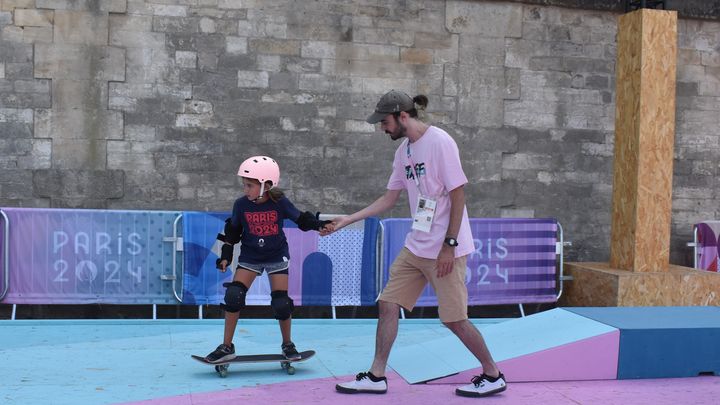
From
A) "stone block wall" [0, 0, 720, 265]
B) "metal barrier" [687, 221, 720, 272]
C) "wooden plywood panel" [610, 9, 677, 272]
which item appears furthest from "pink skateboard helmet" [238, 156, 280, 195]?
"metal barrier" [687, 221, 720, 272]

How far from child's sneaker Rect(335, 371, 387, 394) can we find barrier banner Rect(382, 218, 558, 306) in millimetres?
4065

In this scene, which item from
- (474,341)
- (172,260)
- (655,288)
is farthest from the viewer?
(655,288)

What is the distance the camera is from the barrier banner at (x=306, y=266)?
9.05 m

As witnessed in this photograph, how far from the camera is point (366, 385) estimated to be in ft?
18.0

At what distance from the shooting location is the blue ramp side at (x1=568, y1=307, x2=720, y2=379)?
19.6ft

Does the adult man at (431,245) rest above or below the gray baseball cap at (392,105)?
below

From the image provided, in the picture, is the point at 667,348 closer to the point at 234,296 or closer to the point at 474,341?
the point at 474,341

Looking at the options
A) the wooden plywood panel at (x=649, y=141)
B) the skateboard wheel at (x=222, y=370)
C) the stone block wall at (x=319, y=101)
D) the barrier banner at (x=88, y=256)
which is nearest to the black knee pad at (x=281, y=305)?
the skateboard wheel at (x=222, y=370)

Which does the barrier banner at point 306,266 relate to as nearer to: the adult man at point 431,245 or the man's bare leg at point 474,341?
the adult man at point 431,245

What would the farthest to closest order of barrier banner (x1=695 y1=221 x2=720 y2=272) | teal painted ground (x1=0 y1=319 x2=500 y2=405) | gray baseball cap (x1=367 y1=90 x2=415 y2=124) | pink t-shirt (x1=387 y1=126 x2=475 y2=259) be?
1. barrier banner (x1=695 y1=221 x2=720 y2=272)
2. teal painted ground (x1=0 y1=319 x2=500 y2=405)
3. gray baseball cap (x1=367 y1=90 x2=415 y2=124)
4. pink t-shirt (x1=387 y1=126 x2=475 y2=259)

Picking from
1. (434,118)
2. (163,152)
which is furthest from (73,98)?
(434,118)

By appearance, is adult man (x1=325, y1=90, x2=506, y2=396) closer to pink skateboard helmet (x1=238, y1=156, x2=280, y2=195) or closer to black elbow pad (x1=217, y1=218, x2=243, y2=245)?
pink skateboard helmet (x1=238, y1=156, x2=280, y2=195)

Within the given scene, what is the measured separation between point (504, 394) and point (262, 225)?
6.76 feet

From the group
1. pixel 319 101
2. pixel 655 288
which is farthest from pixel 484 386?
pixel 319 101
